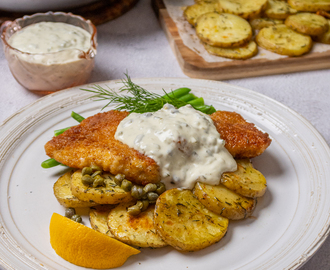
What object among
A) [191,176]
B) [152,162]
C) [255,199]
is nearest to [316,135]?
[255,199]

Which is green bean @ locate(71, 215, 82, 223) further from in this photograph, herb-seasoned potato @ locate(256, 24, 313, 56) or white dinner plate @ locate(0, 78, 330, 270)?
herb-seasoned potato @ locate(256, 24, 313, 56)

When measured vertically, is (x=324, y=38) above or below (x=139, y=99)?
below

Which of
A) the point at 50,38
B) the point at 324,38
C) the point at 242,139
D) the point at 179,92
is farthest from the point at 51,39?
the point at 324,38

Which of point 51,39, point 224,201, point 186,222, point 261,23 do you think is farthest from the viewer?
point 261,23

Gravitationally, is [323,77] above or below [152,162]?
below

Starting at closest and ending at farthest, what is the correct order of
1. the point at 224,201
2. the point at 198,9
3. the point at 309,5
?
1. the point at 224,201
2. the point at 309,5
3. the point at 198,9

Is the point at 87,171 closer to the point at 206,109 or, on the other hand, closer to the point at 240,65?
the point at 206,109

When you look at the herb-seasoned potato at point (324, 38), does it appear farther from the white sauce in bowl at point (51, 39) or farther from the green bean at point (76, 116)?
the green bean at point (76, 116)

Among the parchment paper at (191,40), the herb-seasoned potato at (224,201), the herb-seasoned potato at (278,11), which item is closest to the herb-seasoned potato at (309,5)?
the herb-seasoned potato at (278,11)

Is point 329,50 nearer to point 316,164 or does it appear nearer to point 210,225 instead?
point 316,164
